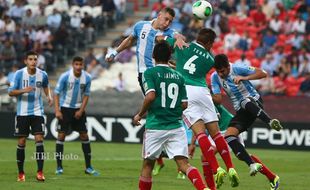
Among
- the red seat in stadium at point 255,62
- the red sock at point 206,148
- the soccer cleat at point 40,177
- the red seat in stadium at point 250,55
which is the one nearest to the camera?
the red sock at point 206,148

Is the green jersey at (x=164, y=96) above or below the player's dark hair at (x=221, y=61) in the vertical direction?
below

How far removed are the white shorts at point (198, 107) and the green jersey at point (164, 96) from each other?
1858mm

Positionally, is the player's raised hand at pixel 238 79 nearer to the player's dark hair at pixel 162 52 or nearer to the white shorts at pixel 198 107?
the white shorts at pixel 198 107

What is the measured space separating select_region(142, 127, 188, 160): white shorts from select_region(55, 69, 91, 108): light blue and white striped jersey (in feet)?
20.6

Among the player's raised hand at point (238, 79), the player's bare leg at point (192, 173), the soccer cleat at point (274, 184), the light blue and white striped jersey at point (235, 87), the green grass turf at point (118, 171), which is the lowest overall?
the green grass turf at point (118, 171)

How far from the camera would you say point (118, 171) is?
18984 millimetres

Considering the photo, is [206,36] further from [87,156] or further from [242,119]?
[87,156]

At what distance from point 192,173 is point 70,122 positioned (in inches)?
256

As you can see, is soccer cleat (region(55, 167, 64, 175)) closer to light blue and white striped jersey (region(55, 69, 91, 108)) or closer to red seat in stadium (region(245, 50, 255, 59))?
light blue and white striped jersey (region(55, 69, 91, 108))

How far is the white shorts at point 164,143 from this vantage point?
1299cm

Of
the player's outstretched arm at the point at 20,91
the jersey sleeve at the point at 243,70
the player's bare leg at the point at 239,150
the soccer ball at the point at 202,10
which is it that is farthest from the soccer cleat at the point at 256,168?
the player's outstretched arm at the point at 20,91

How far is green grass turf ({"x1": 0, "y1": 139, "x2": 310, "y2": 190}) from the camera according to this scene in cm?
1603

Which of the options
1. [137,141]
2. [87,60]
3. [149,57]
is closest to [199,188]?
[149,57]

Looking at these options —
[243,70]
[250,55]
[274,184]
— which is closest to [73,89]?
[243,70]
